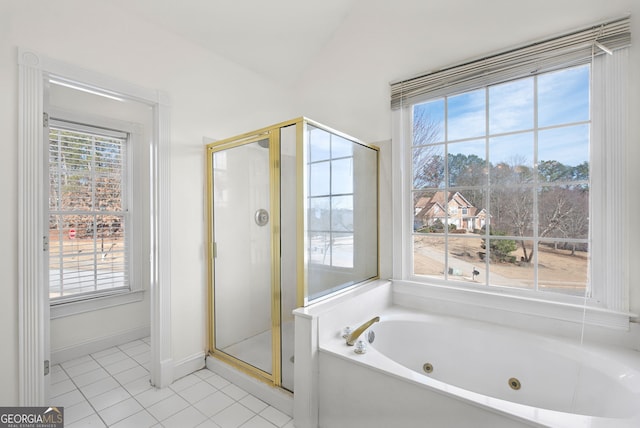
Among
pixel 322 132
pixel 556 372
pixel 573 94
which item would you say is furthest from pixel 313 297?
pixel 573 94

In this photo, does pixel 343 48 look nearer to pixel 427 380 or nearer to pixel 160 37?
pixel 160 37

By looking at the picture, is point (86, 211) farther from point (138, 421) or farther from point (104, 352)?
point (138, 421)

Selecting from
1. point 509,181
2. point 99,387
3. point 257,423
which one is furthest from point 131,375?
point 509,181

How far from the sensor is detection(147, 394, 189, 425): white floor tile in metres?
1.74

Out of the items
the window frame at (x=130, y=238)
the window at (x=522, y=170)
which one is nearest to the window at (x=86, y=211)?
the window frame at (x=130, y=238)

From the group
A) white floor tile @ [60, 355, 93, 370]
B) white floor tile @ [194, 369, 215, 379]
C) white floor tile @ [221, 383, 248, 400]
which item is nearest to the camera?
white floor tile @ [221, 383, 248, 400]

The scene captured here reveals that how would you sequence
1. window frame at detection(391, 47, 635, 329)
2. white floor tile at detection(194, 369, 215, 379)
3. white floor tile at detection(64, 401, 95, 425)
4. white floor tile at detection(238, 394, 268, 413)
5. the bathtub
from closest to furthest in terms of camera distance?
the bathtub
window frame at detection(391, 47, 635, 329)
white floor tile at detection(64, 401, 95, 425)
white floor tile at detection(238, 394, 268, 413)
white floor tile at detection(194, 369, 215, 379)

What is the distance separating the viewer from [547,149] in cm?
183

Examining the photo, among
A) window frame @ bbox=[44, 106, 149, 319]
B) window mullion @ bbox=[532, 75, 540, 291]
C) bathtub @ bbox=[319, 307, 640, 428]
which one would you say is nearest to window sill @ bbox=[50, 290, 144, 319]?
Result: window frame @ bbox=[44, 106, 149, 319]

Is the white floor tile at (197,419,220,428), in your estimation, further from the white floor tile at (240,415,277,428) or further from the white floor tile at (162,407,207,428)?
the white floor tile at (240,415,277,428)

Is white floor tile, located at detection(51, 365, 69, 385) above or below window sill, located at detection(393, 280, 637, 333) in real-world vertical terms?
below

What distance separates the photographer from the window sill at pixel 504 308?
1.66m

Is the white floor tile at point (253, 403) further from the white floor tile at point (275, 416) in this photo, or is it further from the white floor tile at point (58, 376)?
the white floor tile at point (58, 376)

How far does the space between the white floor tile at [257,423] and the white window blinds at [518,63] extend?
226 cm
